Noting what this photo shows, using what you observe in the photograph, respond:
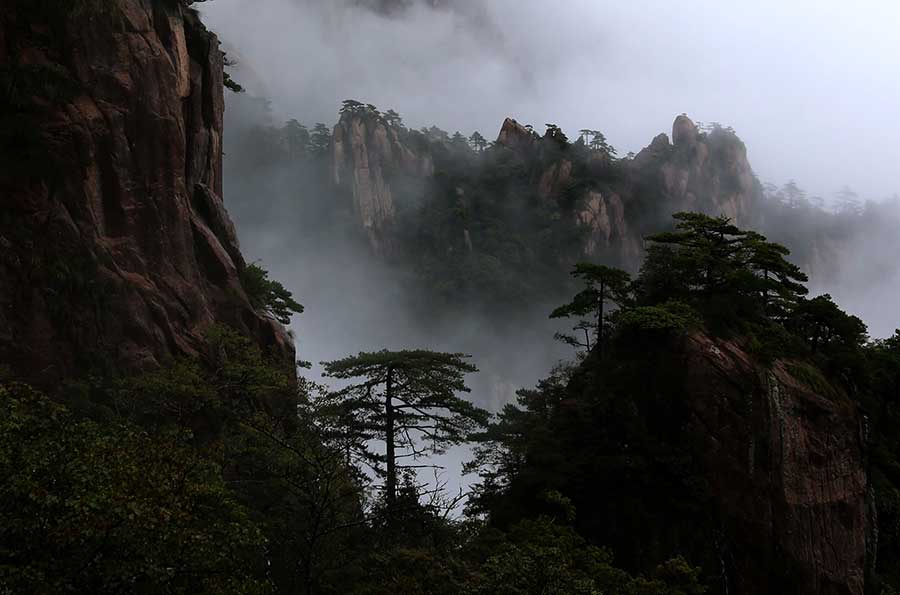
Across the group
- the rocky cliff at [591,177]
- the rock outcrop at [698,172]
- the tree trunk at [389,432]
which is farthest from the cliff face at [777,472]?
the rock outcrop at [698,172]

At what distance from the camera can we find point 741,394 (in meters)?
22.0

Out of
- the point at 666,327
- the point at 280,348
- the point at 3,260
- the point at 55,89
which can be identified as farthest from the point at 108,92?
the point at 666,327

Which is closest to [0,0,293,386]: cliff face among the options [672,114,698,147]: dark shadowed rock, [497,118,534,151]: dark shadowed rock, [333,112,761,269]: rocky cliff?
[333,112,761,269]: rocky cliff

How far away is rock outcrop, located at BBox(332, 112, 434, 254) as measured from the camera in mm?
77875

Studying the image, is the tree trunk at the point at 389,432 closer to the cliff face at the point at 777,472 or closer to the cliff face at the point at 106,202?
the cliff face at the point at 106,202

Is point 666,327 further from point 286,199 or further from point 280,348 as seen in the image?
point 286,199

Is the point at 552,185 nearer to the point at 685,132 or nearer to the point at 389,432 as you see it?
the point at 685,132

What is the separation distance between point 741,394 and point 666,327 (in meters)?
3.29

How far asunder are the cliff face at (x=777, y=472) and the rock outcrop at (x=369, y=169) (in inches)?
2338

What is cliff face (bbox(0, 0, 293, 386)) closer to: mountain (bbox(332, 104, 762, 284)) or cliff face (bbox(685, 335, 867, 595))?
cliff face (bbox(685, 335, 867, 595))

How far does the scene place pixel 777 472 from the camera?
21.3 meters

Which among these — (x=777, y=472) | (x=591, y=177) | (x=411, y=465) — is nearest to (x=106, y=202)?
(x=411, y=465)

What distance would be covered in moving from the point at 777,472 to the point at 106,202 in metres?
23.0

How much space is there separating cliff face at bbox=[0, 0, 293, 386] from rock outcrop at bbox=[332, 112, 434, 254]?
52461 millimetres
